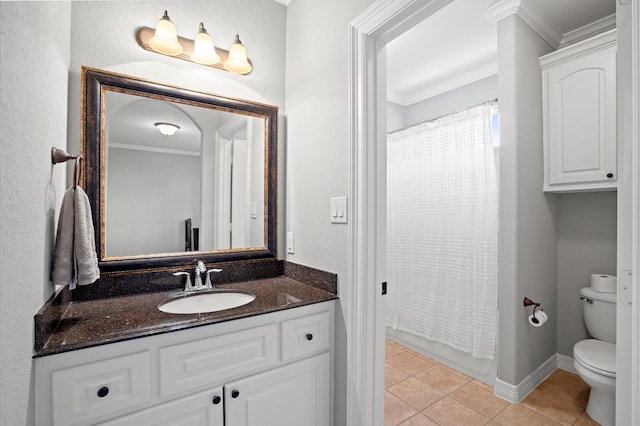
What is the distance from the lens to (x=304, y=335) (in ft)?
4.44

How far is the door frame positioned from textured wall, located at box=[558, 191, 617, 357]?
6.44ft

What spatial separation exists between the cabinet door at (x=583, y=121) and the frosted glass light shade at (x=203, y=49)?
7.50ft

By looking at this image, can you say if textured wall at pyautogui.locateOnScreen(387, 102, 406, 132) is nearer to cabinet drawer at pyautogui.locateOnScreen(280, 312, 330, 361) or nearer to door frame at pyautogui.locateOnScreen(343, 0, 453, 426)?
door frame at pyautogui.locateOnScreen(343, 0, 453, 426)

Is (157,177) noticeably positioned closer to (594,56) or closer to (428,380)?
(428,380)

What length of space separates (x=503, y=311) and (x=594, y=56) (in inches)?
70.4

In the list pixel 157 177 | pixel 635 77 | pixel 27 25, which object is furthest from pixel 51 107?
pixel 635 77

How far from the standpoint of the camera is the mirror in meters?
1.39

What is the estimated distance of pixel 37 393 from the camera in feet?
2.82

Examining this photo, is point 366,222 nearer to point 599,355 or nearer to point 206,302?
point 206,302

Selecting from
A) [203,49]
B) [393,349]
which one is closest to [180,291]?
[203,49]

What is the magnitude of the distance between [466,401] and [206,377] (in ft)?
5.74

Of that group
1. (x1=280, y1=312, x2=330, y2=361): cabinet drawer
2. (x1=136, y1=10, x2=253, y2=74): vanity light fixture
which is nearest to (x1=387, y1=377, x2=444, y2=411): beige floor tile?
(x1=280, y1=312, x2=330, y2=361): cabinet drawer

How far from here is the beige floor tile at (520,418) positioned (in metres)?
1.79

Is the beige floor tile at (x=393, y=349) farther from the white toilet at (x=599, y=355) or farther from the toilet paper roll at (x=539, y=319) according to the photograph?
the white toilet at (x=599, y=355)
